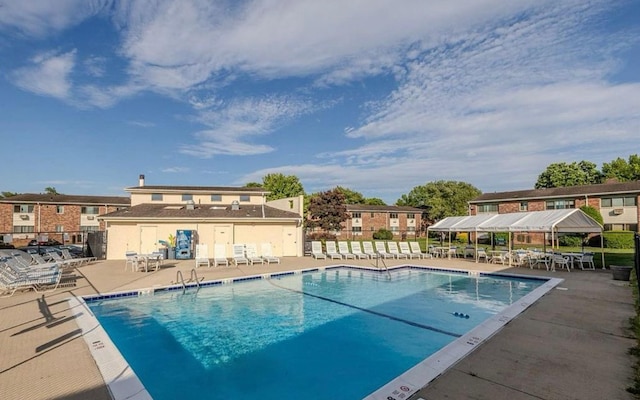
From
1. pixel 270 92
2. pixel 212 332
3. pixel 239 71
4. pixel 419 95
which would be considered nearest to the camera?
pixel 212 332

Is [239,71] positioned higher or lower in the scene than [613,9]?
higher

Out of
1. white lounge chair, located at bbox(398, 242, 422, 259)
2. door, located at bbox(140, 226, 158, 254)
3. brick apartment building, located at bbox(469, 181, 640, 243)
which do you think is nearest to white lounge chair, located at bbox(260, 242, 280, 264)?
door, located at bbox(140, 226, 158, 254)

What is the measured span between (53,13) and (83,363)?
13579mm

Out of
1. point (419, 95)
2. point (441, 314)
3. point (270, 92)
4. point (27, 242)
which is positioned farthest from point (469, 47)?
point (27, 242)

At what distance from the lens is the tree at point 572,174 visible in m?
57.7

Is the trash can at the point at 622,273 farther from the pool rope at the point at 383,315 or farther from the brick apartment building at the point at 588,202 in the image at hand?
the brick apartment building at the point at 588,202

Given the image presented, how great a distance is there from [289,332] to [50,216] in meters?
42.0

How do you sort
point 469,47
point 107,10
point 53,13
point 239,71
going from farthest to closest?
point 239,71, point 469,47, point 107,10, point 53,13

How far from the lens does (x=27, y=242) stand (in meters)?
35.2

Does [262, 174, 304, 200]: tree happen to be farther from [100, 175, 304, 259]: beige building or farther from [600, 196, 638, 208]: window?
[600, 196, 638, 208]: window

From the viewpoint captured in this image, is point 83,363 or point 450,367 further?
point 83,363

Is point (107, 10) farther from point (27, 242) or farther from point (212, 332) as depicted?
point (27, 242)

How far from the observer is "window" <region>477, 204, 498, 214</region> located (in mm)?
43094

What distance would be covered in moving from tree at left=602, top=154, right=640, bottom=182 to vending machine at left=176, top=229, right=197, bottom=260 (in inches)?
2436
